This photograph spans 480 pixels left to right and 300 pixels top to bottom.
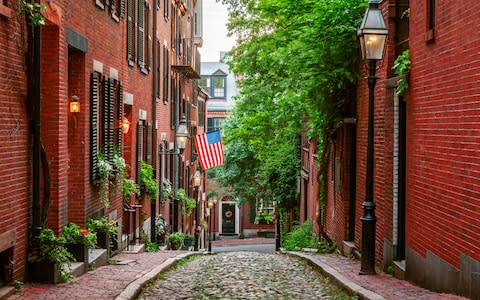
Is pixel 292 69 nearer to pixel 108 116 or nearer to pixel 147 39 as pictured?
pixel 108 116

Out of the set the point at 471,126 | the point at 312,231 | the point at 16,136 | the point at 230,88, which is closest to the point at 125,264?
the point at 16,136

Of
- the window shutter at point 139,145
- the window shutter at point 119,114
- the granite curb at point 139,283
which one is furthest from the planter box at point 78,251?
the window shutter at point 139,145

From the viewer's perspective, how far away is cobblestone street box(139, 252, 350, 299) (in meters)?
Result: 11.7

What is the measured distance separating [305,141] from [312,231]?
6363mm

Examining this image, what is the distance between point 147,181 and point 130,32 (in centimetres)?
475

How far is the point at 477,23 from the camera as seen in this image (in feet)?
27.5

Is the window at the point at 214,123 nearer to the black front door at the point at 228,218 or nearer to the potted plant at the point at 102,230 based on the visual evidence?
the black front door at the point at 228,218

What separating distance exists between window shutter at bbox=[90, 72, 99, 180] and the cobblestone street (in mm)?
2544

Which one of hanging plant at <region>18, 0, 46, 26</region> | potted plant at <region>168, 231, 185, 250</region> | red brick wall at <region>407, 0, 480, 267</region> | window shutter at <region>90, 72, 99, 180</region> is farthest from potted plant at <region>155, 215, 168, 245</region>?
hanging plant at <region>18, 0, 46, 26</region>

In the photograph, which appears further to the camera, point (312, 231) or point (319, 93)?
point (312, 231)

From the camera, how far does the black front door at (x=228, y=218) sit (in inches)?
2509

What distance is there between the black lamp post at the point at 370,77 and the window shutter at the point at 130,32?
8.59 meters

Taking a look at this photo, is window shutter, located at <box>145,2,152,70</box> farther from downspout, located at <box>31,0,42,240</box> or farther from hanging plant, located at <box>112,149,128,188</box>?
downspout, located at <box>31,0,42,240</box>

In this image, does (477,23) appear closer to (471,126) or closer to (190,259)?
(471,126)
